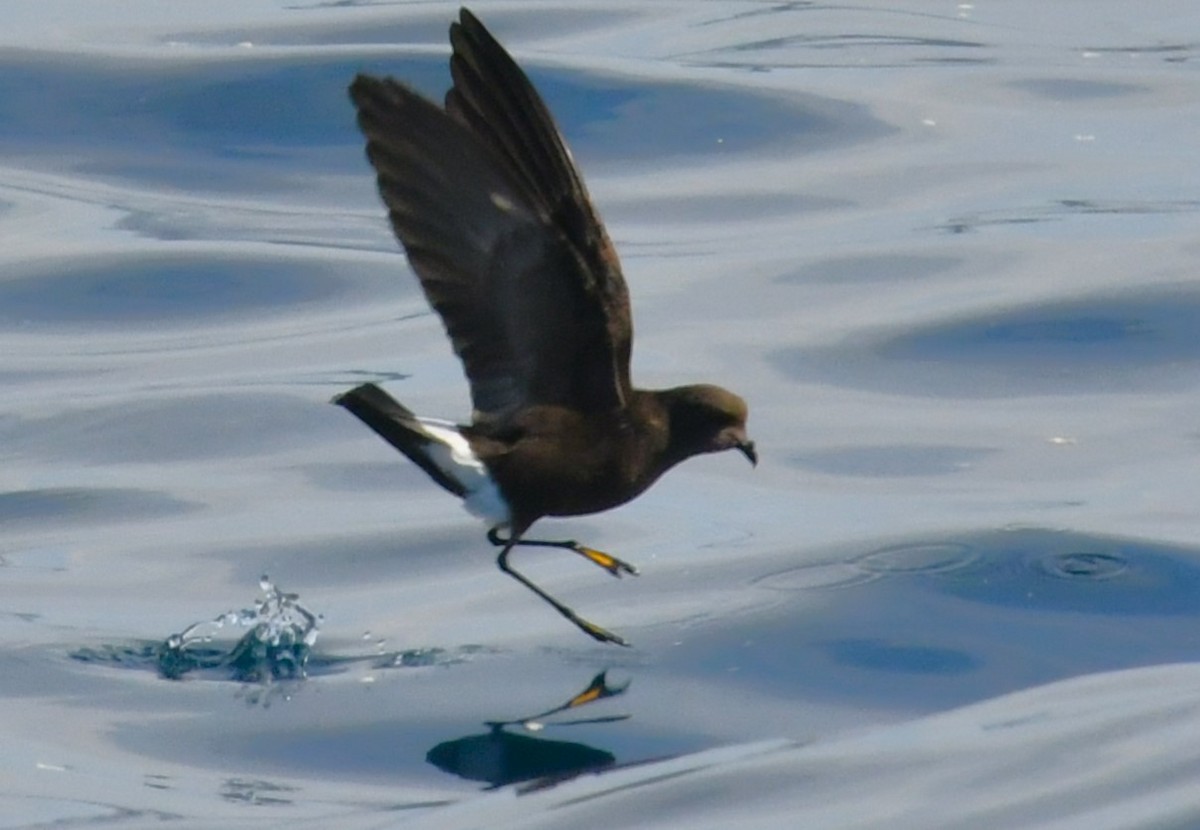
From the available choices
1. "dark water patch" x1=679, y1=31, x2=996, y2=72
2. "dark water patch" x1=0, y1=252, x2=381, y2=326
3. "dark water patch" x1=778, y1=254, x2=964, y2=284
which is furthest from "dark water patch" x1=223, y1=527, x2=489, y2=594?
"dark water patch" x1=679, y1=31, x2=996, y2=72

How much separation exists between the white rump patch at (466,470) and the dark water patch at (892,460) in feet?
7.08

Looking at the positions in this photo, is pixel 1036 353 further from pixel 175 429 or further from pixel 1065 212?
pixel 175 429

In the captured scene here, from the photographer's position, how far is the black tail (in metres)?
5.02

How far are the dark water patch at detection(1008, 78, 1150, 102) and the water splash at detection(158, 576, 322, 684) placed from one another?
6721 millimetres

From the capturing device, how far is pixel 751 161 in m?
11.2

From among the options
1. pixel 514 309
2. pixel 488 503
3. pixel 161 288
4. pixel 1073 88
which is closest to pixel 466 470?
pixel 488 503

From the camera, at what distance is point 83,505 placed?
24.3 feet

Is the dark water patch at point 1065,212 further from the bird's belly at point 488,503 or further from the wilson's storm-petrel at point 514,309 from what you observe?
the bird's belly at point 488,503

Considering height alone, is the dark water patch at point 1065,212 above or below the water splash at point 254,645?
above

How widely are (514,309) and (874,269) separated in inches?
178

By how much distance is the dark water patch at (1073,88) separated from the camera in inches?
473

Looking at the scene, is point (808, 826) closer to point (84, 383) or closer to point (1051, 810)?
point (1051, 810)

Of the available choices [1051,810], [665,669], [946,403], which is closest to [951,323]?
[946,403]

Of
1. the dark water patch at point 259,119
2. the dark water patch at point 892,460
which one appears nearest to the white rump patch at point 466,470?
the dark water patch at point 892,460
